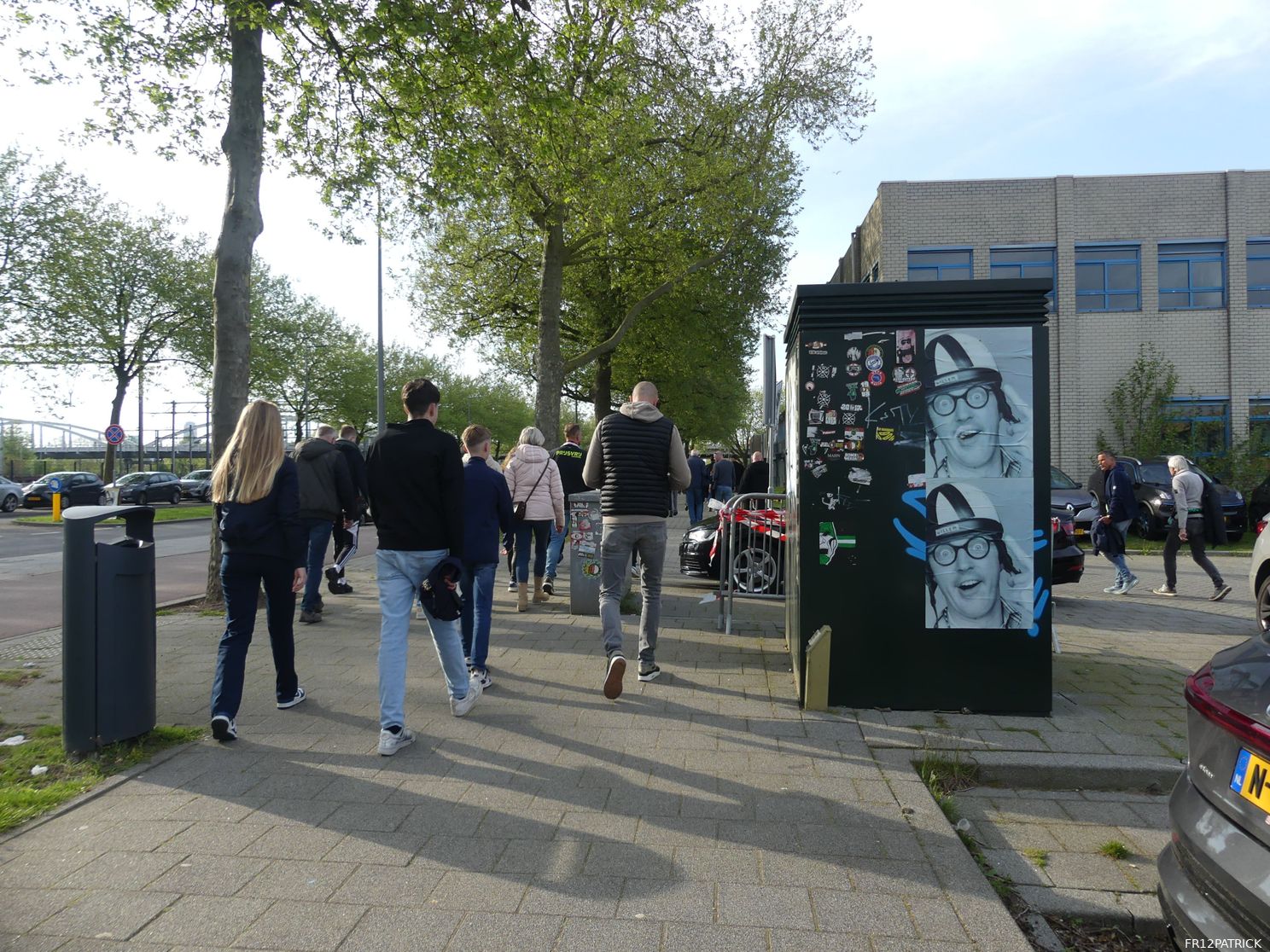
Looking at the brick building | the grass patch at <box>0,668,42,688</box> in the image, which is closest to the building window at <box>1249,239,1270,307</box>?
the brick building

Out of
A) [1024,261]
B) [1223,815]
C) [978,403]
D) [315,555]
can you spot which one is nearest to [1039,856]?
[1223,815]

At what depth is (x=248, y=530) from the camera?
4.77 metres

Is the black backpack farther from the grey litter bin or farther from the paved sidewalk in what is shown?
the grey litter bin

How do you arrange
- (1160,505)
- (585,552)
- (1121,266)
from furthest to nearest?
1. (1121,266)
2. (1160,505)
3. (585,552)

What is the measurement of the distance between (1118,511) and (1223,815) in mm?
9640

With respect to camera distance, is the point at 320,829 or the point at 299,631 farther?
the point at 299,631

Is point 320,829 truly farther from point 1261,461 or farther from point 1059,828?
point 1261,461

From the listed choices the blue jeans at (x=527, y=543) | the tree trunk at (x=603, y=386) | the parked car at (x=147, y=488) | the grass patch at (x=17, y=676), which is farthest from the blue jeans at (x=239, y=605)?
the parked car at (x=147, y=488)

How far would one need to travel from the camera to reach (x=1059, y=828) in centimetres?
396

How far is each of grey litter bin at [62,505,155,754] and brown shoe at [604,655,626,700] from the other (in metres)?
2.53

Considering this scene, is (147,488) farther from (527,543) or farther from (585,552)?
(585,552)

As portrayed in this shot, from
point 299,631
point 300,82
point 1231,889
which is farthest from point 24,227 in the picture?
point 1231,889

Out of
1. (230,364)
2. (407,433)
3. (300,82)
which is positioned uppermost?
(300,82)

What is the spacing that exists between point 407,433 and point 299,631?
393 cm
